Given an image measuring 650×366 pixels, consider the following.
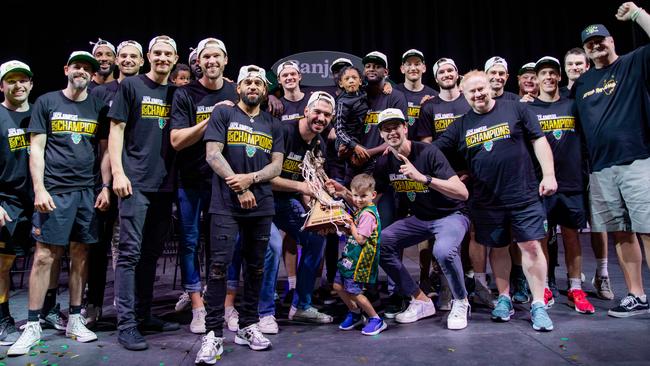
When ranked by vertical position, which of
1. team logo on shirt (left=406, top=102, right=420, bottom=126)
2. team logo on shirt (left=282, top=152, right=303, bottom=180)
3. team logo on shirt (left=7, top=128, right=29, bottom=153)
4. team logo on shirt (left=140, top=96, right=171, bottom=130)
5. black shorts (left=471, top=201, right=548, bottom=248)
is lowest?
black shorts (left=471, top=201, right=548, bottom=248)

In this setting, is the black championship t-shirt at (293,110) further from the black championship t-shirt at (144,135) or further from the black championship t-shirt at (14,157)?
the black championship t-shirt at (14,157)

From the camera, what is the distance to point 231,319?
3.29 metres

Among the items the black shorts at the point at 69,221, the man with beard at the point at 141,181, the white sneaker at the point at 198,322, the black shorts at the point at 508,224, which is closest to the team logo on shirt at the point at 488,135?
the black shorts at the point at 508,224

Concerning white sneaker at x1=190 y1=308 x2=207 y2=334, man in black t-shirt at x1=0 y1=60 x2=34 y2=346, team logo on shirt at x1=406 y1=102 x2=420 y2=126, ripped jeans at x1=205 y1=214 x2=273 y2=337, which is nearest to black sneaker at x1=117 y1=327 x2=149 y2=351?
white sneaker at x1=190 y1=308 x2=207 y2=334

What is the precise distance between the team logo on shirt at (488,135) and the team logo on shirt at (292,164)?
4.29ft

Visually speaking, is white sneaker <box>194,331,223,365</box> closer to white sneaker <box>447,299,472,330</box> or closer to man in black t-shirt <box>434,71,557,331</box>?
white sneaker <box>447,299,472,330</box>

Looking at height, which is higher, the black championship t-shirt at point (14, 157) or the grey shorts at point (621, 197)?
the black championship t-shirt at point (14, 157)

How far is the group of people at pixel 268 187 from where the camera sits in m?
2.92

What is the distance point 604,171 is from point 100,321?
4001 millimetres

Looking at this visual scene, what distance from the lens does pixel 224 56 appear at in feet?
10.7

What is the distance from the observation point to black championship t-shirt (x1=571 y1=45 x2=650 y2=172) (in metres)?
3.29

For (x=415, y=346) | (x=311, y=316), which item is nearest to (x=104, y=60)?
(x=311, y=316)

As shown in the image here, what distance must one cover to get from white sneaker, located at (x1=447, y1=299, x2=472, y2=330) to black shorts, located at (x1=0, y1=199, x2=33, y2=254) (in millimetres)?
3074

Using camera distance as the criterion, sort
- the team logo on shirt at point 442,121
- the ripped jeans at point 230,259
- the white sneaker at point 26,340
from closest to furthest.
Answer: the ripped jeans at point 230,259 → the white sneaker at point 26,340 → the team logo on shirt at point 442,121
